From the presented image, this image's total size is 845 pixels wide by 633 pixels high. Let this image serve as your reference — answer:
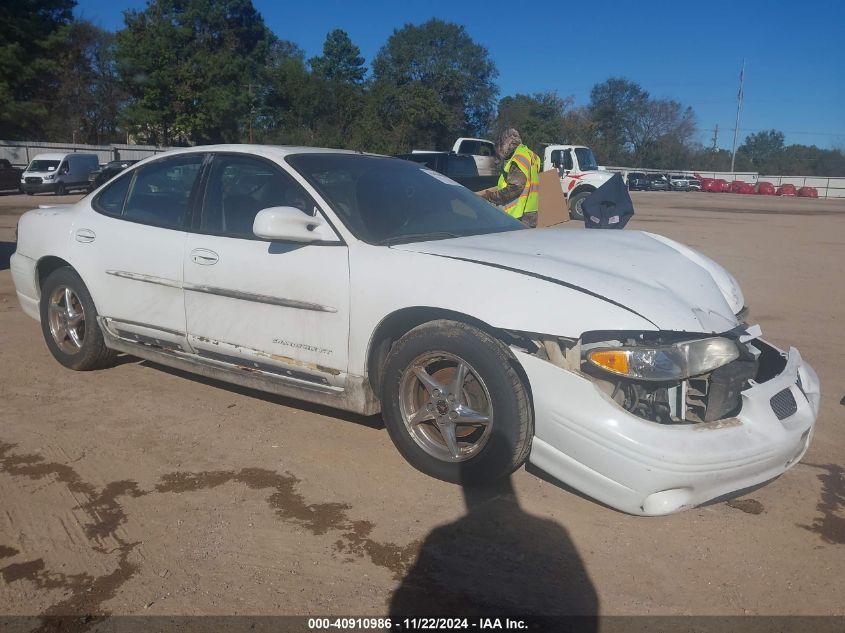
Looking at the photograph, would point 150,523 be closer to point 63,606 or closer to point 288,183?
point 63,606

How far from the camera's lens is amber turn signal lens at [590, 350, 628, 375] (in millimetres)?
2799

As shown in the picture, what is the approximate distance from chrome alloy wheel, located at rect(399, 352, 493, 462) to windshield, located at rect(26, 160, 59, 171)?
95.1 feet

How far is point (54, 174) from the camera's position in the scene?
27.6 meters

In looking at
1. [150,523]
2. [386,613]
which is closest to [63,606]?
[150,523]

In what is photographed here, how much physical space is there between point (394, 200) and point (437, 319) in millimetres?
1019

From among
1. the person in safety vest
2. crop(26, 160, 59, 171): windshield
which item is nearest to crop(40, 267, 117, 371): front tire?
the person in safety vest

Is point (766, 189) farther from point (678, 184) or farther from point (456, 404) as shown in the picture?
point (456, 404)

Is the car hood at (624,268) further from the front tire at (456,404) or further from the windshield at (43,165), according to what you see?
the windshield at (43,165)

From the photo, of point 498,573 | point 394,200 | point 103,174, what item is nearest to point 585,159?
point 103,174

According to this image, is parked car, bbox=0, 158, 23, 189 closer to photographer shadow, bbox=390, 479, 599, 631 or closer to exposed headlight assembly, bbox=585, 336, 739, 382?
photographer shadow, bbox=390, 479, 599, 631

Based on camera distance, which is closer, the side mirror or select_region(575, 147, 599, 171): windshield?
the side mirror

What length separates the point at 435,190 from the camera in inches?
172

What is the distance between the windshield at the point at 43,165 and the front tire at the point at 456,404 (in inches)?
1141

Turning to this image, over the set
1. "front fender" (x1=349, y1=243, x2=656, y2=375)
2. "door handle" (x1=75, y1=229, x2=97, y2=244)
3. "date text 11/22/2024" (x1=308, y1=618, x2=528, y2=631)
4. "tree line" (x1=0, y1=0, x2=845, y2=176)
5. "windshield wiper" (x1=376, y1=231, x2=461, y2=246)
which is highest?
"tree line" (x1=0, y1=0, x2=845, y2=176)
